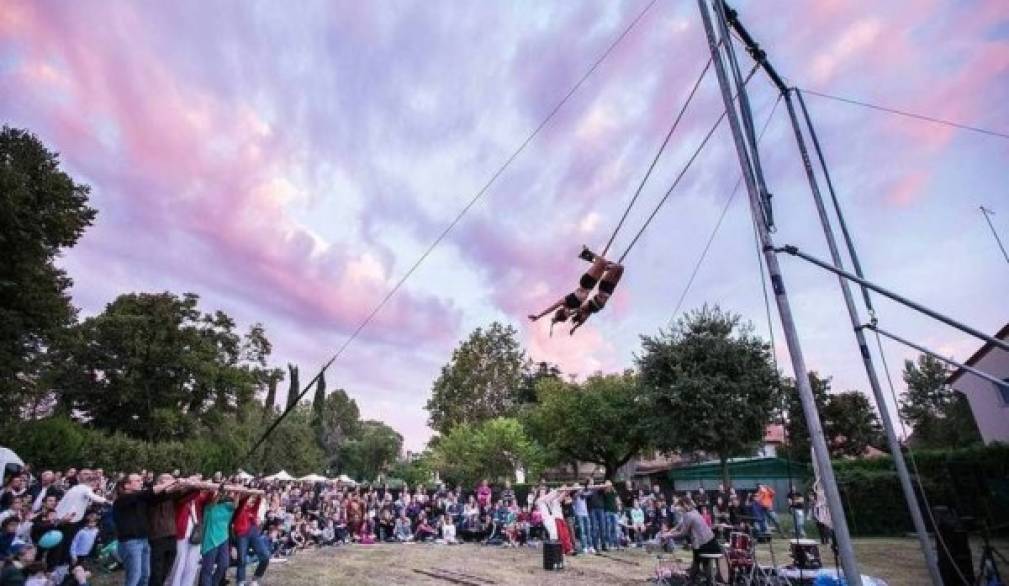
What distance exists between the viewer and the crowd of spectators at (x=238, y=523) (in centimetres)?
753

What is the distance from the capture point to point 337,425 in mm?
88812

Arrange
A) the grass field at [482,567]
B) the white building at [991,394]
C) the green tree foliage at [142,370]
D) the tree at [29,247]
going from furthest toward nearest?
the green tree foliage at [142,370]
the white building at [991,394]
the tree at [29,247]
the grass field at [482,567]

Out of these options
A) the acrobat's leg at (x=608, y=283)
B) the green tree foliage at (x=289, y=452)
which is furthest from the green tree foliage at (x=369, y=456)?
the acrobat's leg at (x=608, y=283)

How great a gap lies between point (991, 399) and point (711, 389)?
14.1 m

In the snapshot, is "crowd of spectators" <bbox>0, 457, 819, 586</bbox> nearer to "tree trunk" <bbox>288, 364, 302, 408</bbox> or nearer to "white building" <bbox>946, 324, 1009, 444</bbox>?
"white building" <bbox>946, 324, 1009, 444</bbox>

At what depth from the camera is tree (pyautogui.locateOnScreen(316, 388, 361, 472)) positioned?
78.6m

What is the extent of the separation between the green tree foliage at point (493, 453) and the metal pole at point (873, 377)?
34.9 m

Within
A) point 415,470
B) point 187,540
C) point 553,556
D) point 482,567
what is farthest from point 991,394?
point 415,470

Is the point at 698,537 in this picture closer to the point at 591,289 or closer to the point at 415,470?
the point at 591,289

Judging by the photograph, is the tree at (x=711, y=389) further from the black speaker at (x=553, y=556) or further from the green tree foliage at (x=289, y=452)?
the green tree foliage at (x=289, y=452)

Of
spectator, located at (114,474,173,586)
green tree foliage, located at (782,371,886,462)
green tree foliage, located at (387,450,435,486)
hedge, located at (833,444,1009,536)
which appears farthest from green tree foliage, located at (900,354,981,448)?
spectator, located at (114,474,173,586)

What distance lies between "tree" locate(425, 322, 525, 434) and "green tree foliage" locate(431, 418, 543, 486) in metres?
8.05

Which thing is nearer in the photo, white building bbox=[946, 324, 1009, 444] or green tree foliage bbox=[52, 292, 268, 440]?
white building bbox=[946, 324, 1009, 444]

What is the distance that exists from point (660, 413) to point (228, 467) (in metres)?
31.7
